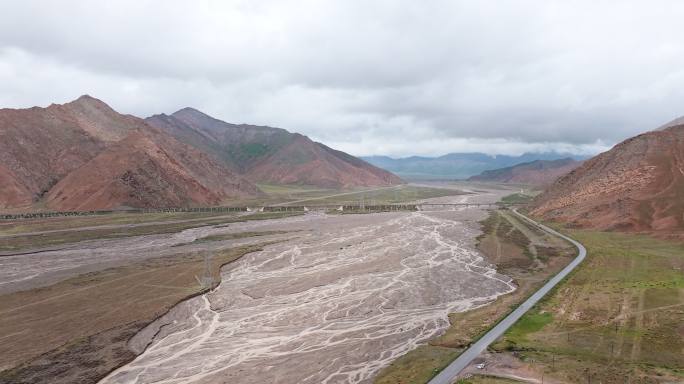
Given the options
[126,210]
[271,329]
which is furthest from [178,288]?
[126,210]

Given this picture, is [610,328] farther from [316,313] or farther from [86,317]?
[86,317]

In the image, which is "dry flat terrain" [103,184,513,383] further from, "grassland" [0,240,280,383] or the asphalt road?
the asphalt road

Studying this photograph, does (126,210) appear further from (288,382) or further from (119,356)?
(288,382)

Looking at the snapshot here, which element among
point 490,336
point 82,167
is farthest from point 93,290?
point 82,167

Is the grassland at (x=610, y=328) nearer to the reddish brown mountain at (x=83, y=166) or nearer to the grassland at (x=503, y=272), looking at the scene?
the grassland at (x=503, y=272)

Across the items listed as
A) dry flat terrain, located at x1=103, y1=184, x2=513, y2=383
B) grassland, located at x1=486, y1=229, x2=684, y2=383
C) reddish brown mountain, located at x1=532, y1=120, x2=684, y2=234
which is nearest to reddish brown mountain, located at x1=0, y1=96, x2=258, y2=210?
dry flat terrain, located at x1=103, y1=184, x2=513, y2=383

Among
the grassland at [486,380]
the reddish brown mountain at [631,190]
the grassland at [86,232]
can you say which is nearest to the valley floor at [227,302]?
the grassland at [86,232]
